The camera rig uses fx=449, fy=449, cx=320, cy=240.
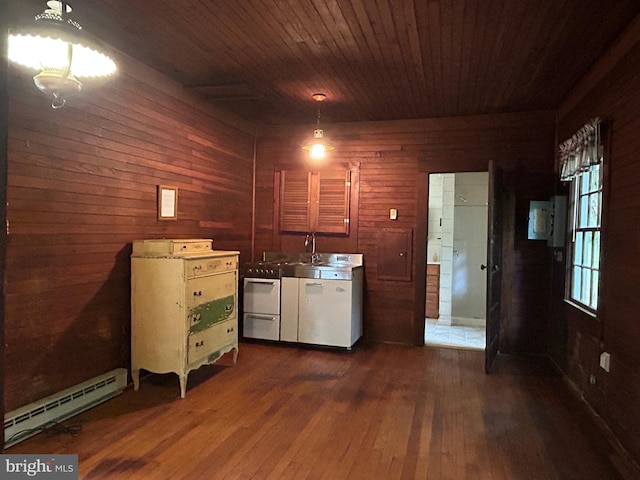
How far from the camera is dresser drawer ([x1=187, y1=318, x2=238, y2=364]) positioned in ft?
11.2

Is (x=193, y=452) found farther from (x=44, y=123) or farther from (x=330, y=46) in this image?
(x=330, y=46)

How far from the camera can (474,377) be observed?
3936mm

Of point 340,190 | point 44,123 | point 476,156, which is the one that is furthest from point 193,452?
point 476,156

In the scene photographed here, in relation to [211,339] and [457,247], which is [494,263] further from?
[211,339]

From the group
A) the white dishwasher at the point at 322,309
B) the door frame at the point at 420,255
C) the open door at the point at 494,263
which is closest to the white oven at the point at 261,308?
the white dishwasher at the point at 322,309

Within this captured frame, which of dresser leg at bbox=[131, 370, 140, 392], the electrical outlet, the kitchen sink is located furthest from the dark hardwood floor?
the kitchen sink

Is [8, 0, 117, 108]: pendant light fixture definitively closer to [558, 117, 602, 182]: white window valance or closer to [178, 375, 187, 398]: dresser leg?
[178, 375, 187, 398]: dresser leg

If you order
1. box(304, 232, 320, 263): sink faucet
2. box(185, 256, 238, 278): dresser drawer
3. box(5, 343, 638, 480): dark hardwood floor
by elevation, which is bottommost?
box(5, 343, 638, 480): dark hardwood floor

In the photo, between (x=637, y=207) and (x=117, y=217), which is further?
(x=117, y=217)

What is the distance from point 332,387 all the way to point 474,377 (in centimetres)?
129

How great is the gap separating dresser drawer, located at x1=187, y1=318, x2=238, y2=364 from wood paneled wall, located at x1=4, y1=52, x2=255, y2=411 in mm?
574

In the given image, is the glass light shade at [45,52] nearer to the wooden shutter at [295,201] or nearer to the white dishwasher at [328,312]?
the white dishwasher at [328,312]

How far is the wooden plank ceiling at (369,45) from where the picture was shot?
263 centimetres

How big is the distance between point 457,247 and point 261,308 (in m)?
3.29
